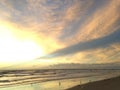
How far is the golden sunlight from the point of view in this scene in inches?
214

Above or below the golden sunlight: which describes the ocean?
below

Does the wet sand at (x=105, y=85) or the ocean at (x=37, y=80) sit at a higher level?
the ocean at (x=37, y=80)

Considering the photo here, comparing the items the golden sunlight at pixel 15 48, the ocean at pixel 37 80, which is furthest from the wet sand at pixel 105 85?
the ocean at pixel 37 80

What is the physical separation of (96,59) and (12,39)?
12.9ft

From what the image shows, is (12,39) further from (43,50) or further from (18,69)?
(18,69)

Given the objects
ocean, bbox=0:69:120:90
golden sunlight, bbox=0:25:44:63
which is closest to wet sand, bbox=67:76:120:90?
golden sunlight, bbox=0:25:44:63

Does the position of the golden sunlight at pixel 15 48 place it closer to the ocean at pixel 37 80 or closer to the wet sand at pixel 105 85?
the ocean at pixel 37 80

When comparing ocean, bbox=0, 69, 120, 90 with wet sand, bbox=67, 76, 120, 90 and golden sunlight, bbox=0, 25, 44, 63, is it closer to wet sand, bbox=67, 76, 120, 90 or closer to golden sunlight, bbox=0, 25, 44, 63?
golden sunlight, bbox=0, 25, 44, 63

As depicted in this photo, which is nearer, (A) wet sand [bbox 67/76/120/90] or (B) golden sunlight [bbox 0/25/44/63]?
(A) wet sand [bbox 67/76/120/90]

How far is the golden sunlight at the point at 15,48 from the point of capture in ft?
17.8

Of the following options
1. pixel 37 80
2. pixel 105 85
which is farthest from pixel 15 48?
pixel 105 85

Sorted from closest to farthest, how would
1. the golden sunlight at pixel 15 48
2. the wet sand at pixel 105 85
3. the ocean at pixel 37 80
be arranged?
the wet sand at pixel 105 85 < the golden sunlight at pixel 15 48 < the ocean at pixel 37 80

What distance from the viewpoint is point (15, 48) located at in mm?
6125

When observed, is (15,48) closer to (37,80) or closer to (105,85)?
(37,80)
